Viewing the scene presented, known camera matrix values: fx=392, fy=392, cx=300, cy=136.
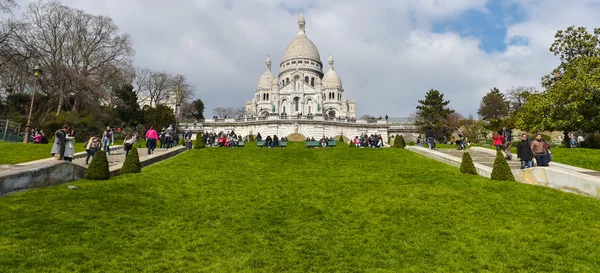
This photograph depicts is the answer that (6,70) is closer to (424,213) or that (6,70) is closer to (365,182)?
(365,182)

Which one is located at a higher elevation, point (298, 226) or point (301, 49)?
point (301, 49)

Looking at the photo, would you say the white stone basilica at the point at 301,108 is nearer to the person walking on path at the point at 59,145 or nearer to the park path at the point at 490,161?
the park path at the point at 490,161

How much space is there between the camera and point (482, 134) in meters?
49.3

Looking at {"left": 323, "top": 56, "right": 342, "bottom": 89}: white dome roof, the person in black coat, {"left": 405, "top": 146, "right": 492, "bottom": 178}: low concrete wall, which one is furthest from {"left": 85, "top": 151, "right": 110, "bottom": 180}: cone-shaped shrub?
{"left": 323, "top": 56, "right": 342, "bottom": 89}: white dome roof

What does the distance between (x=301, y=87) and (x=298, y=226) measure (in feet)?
237

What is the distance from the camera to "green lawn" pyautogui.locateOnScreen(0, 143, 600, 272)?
239 inches

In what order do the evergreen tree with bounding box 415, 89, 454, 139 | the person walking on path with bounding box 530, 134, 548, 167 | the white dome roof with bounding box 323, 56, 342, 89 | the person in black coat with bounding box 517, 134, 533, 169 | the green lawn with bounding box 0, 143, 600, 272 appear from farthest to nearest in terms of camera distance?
the white dome roof with bounding box 323, 56, 342, 89, the evergreen tree with bounding box 415, 89, 454, 139, the person in black coat with bounding box 517, 134, 533, 169, the person walking on path with bounding box 530, 134, 548, 167, the green lawn with bounding box 0, 143, 600, 272

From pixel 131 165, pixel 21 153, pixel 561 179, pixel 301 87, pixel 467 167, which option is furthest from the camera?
pixel 301 87

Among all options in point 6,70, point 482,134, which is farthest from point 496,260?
point 482,134

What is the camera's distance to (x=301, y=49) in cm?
9462

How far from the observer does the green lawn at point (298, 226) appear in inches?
239

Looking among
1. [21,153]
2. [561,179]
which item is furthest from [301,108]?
[561,179]

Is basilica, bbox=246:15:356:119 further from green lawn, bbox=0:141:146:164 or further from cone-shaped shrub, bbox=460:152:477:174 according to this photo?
cone-shaped shrub, bbox=460:152:477:174

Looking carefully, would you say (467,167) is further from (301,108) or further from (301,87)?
(301,87)
